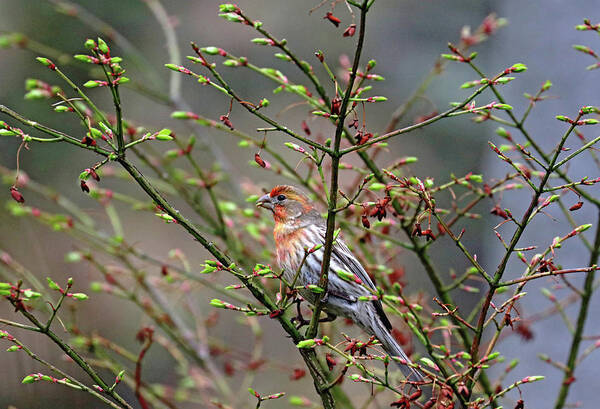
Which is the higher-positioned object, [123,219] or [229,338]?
[123,219]

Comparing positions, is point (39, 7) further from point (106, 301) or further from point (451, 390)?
point (451, 390)

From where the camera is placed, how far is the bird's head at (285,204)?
4.21 m

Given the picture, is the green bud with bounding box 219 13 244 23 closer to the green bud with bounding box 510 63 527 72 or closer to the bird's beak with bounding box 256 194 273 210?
the green bud with bounding box 510 63 527 72

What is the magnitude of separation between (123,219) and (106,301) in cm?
112

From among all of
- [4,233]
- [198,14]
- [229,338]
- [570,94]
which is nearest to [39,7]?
[198,14]

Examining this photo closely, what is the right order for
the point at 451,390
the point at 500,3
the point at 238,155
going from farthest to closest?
1. the point at 238,155
2. the point at 500,3
3. the point at 451,390

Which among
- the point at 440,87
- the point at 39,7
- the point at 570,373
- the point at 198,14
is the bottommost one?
the point at 570,373

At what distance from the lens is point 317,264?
3.82m

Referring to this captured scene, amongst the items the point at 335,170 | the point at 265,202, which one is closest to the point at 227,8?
the point at 335,170

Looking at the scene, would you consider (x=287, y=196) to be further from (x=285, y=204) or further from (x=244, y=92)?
(x=244, y=92)

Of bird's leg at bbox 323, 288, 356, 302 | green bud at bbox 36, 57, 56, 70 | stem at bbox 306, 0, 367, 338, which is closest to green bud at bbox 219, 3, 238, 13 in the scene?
stem at bbox 306, 0, 367, 338

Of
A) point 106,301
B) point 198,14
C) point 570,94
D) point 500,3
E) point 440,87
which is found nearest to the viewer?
point 570,94

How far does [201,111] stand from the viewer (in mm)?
10016

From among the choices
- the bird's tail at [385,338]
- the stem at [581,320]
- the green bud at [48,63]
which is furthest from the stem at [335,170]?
the stem at [581,320]
